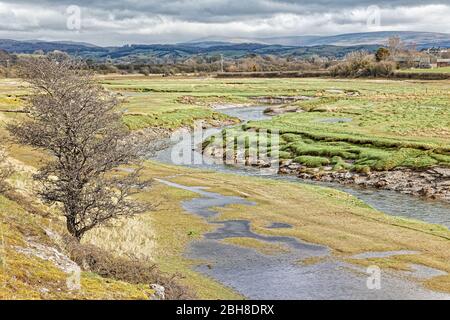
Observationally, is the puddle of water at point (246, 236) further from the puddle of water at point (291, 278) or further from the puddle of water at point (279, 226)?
the puddle of water at point (279, 226)

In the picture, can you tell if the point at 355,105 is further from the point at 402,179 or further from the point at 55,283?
the point at 55,283

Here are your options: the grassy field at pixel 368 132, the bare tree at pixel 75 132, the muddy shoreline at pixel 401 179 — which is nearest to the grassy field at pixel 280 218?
the grassy field at pixel 368 132

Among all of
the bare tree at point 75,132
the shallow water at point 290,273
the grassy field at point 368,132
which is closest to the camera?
→ the shallow water at point 290,273

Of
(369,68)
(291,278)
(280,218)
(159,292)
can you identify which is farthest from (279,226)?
(369,68)

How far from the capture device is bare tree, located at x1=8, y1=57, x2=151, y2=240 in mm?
24406

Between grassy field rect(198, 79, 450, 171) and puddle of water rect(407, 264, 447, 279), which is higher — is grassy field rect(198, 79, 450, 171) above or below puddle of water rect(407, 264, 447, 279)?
above

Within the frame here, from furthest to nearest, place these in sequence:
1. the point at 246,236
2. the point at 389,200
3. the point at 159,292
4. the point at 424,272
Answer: the point at 389,200 < the point at 246,236 < the point at 424,272 < the point at 159,292

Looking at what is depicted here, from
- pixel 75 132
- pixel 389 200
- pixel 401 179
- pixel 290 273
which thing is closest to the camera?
pixel 75 132

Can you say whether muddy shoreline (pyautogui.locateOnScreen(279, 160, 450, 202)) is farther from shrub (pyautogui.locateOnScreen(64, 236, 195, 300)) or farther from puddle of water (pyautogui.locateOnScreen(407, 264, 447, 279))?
shrub (pyautogui.locateOnScreen(64, 236, 195, 300))

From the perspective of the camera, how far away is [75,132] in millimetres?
24547

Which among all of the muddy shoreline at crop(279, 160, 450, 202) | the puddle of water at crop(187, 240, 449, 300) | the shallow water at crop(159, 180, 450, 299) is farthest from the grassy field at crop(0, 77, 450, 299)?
the muddy shoreline at crop(279, 160, 450, 202)

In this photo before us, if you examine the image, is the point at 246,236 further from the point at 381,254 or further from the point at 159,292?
the point at 159,292

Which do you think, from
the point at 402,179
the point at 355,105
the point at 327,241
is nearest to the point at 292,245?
the point at 327,241

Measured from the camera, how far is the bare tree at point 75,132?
80.1 ft
